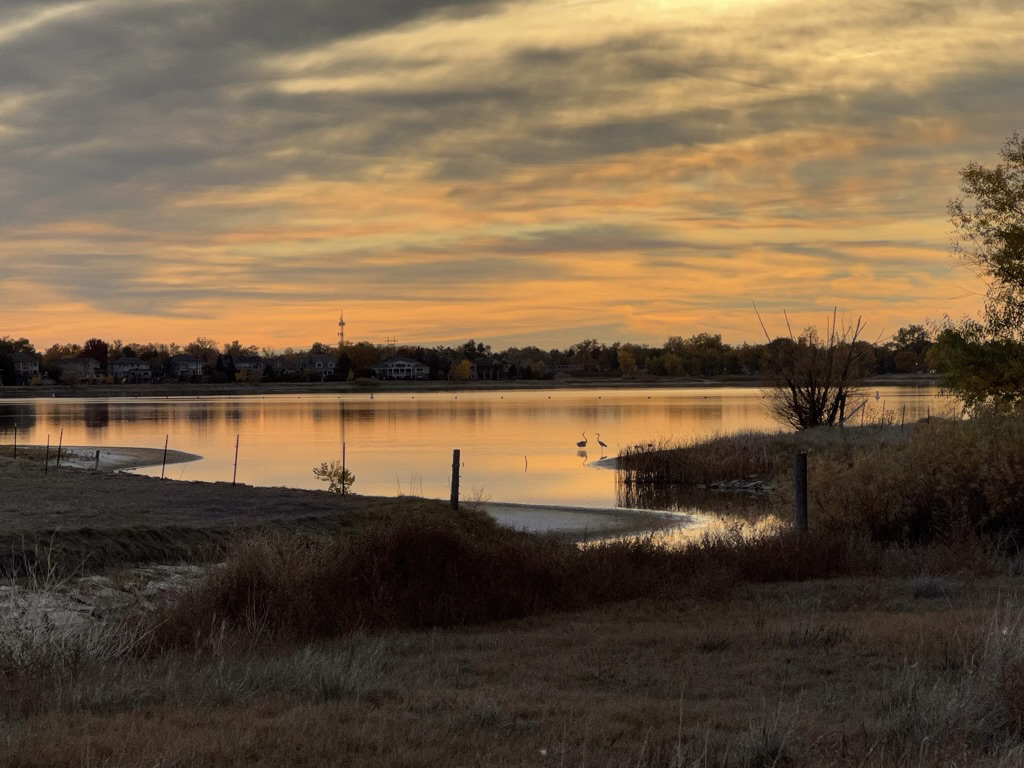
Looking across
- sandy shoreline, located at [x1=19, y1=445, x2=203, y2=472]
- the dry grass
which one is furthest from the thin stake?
the dry grass

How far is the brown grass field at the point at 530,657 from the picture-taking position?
7.45m

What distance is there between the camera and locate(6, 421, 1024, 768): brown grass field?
745 centimetres

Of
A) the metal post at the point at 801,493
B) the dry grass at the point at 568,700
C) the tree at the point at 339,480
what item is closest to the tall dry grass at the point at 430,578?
the dry grass at the point at 568,700

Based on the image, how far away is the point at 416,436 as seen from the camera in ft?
253

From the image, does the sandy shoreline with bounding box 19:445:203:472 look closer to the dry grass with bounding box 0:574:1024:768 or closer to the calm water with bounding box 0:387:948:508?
the calm water with bounding box 0:387:948:508

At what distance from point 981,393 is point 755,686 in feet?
94.4

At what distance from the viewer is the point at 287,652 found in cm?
1155

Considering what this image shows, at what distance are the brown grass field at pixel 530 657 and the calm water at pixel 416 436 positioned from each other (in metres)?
21.0

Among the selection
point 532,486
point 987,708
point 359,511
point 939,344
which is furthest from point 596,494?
point 987,708

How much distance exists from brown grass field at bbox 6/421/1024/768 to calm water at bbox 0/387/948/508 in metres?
21.0

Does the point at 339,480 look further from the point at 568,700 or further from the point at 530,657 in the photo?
the point at 568,700

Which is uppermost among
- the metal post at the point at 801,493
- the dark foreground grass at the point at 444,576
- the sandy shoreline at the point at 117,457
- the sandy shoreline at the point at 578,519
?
the metal post at the point at 801,493

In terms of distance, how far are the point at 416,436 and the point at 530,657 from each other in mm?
65989

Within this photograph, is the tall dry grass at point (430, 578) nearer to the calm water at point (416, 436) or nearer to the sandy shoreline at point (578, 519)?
the sandy shoreline at point (578, 519)
